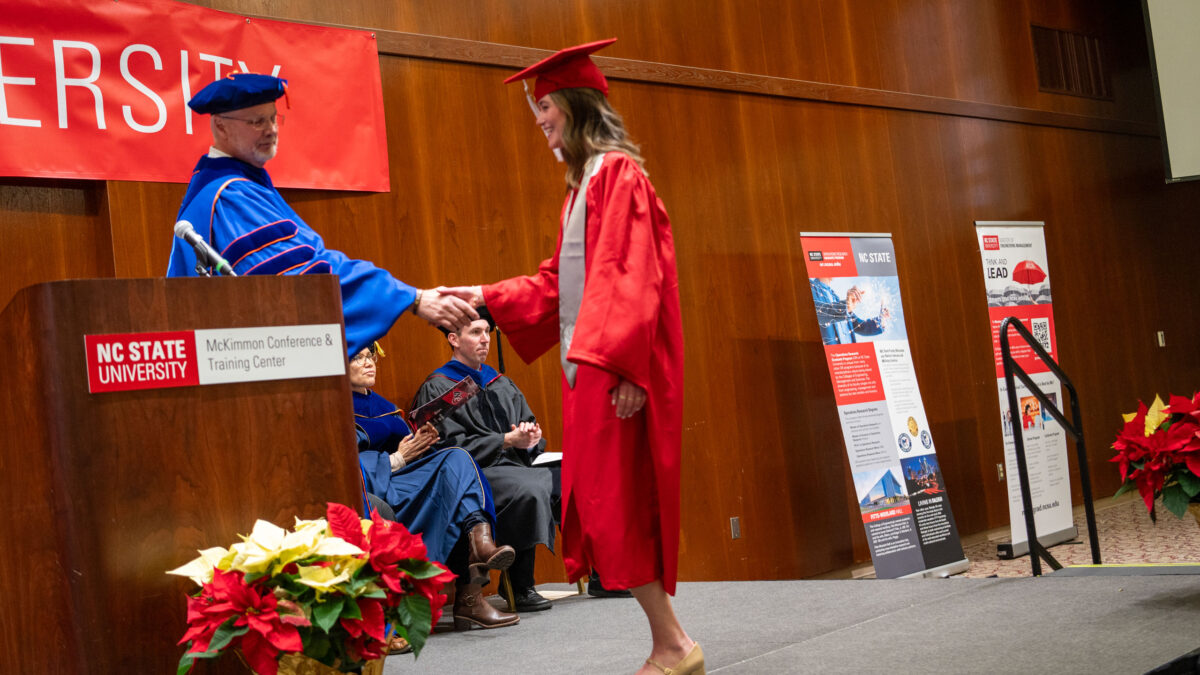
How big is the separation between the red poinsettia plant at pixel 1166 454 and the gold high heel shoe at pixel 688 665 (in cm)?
139

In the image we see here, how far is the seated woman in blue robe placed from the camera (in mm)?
3602

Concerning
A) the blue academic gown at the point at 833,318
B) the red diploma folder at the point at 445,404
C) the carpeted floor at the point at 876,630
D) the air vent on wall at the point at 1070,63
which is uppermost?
the air vent on wall at the point at 1070,63

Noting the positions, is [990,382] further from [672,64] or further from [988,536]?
[672,64]

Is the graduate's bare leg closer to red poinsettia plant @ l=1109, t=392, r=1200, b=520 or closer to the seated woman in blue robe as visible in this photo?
the seated woman in blue robe

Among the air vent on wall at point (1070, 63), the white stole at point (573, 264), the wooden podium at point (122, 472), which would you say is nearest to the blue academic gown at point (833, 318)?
the air vent on wall at point (1070, 63)

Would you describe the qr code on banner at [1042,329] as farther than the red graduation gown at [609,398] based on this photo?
Yes

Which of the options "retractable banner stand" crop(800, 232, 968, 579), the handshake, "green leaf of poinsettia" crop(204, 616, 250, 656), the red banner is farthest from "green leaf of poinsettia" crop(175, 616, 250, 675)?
"retractable banner stand" crop(800, 232, 968, 579)

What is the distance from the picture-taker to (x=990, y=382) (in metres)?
7.48

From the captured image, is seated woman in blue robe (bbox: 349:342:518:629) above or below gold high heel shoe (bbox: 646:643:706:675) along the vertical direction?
above

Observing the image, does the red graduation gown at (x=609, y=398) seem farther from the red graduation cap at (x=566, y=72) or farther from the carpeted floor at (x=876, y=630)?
the carpeted floor at (x=876, y=630)

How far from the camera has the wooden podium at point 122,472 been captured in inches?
69.8

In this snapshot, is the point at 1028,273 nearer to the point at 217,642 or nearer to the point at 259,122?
the point at 259,122

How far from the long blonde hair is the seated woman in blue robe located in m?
1.48

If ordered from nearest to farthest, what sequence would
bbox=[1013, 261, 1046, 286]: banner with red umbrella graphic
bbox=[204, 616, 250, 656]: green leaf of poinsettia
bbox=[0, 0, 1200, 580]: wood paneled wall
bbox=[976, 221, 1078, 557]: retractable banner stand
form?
1. bbox=[204, 616, 250, 656]: green leaf of poinsettia
2. bbox=[0, 0, 1200, 580]: wood paneled wall
3. bbox=[976, 221, 1078, 557]: retractable banner stand
4. bbox=[1013, 261, 1046, 286]: banner with red umbrella graphic
